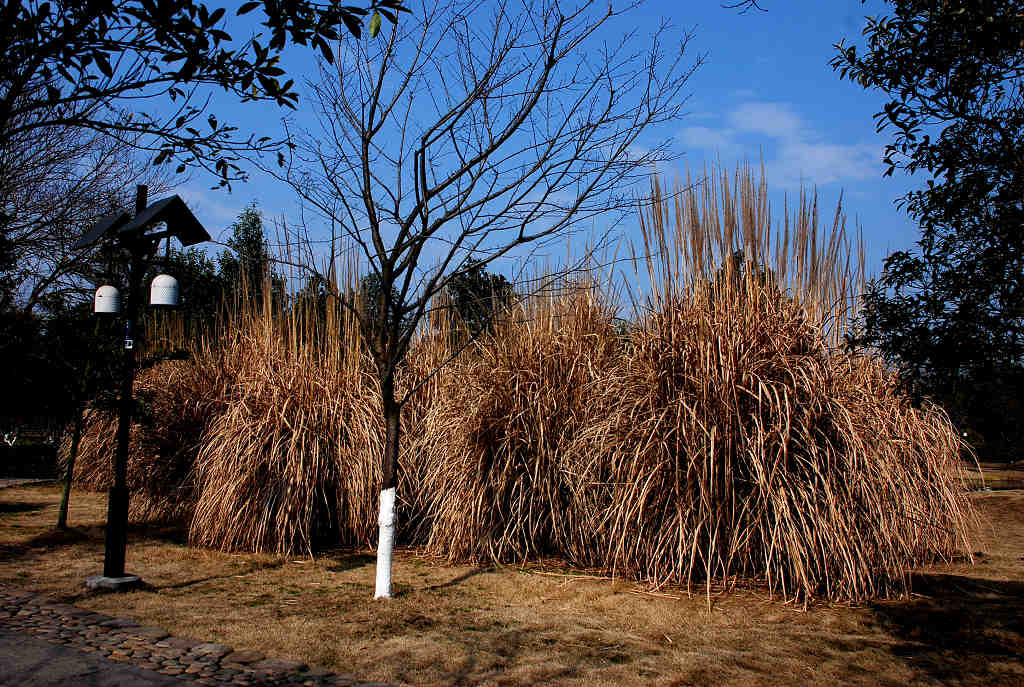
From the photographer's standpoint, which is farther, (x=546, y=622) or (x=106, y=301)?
(x=106, y=301)

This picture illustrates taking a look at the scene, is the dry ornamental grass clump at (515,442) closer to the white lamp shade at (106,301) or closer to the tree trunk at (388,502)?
the tree trunk at (388,502)

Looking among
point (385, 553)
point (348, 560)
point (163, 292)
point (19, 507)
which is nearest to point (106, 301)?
point (163, 292)

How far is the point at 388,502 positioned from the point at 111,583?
1.95m

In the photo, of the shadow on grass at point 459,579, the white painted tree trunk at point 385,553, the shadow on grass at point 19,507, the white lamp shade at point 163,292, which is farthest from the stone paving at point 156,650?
A: the shadow on grass at point 19,507

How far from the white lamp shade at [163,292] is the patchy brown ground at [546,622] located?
201cm

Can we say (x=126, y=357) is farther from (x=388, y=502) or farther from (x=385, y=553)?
(x=385, y=553)

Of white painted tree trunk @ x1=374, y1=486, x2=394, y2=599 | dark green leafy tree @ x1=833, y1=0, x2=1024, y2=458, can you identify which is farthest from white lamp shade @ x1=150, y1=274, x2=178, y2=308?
dark green leafy tree @ x1=833, y1=0, x2=1024, y2=458

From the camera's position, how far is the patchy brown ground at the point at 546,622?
3539 mm

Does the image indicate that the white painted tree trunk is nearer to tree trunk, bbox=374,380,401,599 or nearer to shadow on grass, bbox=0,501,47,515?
tree trunk, bbox=374,380,401,599

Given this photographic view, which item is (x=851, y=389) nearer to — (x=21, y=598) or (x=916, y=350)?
(x=916, y=350)

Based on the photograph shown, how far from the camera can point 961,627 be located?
4.16 meters

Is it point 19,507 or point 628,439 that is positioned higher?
point 628,439

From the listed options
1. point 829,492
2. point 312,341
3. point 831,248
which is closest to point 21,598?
point 312,341

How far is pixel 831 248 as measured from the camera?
18.7 ft
